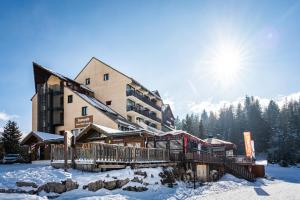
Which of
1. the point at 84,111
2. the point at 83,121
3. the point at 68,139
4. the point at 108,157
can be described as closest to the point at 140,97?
the point at 84,111

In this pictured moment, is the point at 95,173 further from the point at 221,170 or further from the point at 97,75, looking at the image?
the point at 97,75

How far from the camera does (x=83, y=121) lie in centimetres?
4044

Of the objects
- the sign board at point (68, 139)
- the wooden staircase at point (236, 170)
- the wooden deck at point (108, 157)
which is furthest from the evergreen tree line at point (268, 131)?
the sign board at point (68, 139)

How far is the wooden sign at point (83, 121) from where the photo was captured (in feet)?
131

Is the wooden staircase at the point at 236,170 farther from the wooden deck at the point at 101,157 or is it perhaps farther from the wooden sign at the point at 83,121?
the wooden sign at the point at 83,121

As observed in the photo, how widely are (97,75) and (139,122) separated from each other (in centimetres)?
1003

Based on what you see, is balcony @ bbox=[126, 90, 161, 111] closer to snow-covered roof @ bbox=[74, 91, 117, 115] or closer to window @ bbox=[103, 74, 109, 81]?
snow-covered roof @ bbox=[74, 91, 117, 115]

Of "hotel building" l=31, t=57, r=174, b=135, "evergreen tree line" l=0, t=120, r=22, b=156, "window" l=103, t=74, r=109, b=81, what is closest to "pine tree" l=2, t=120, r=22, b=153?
"evergreen tree line" l=0, t=120, r=22, b=156

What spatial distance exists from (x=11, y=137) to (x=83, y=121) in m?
13.6

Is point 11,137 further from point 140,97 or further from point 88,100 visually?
point 140,97

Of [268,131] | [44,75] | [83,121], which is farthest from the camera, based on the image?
[268,131]

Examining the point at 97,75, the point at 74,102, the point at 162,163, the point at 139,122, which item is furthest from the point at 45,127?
the point at 162,163

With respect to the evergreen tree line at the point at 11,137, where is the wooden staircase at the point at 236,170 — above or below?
below

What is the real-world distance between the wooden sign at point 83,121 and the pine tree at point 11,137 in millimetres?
10907
